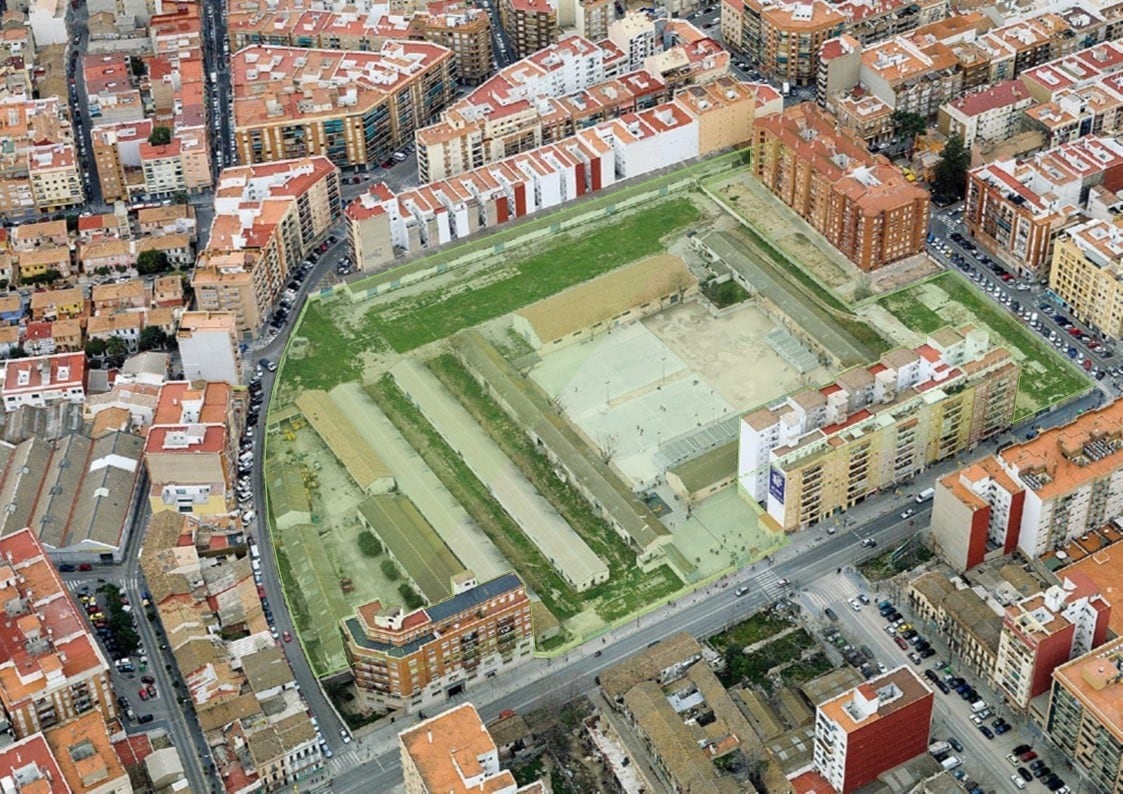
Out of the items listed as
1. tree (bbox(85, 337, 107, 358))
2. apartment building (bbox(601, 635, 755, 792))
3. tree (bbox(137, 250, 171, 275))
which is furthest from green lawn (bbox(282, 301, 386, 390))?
apartment building (bbox(601, 635, 755, 792))

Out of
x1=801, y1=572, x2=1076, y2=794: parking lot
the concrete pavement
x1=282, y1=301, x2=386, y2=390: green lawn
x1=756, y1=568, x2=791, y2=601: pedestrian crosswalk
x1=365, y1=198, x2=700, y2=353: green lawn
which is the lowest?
x1=801, y1=572, x2=1076, y2=794: parking lot

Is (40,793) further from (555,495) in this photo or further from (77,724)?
(555,495)

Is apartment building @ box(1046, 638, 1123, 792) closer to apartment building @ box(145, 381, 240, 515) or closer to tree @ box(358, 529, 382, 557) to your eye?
tree @ box(358, 529, 382, 557)

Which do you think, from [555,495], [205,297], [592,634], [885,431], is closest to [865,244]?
[885,431]

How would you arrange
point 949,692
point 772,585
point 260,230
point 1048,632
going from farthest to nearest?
point 260,230
point 772,585
point 949,692
point 1048,632

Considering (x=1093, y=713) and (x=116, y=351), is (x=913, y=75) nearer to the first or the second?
(x=116, y=351)

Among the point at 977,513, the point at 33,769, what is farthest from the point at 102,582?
the point at 977,513
